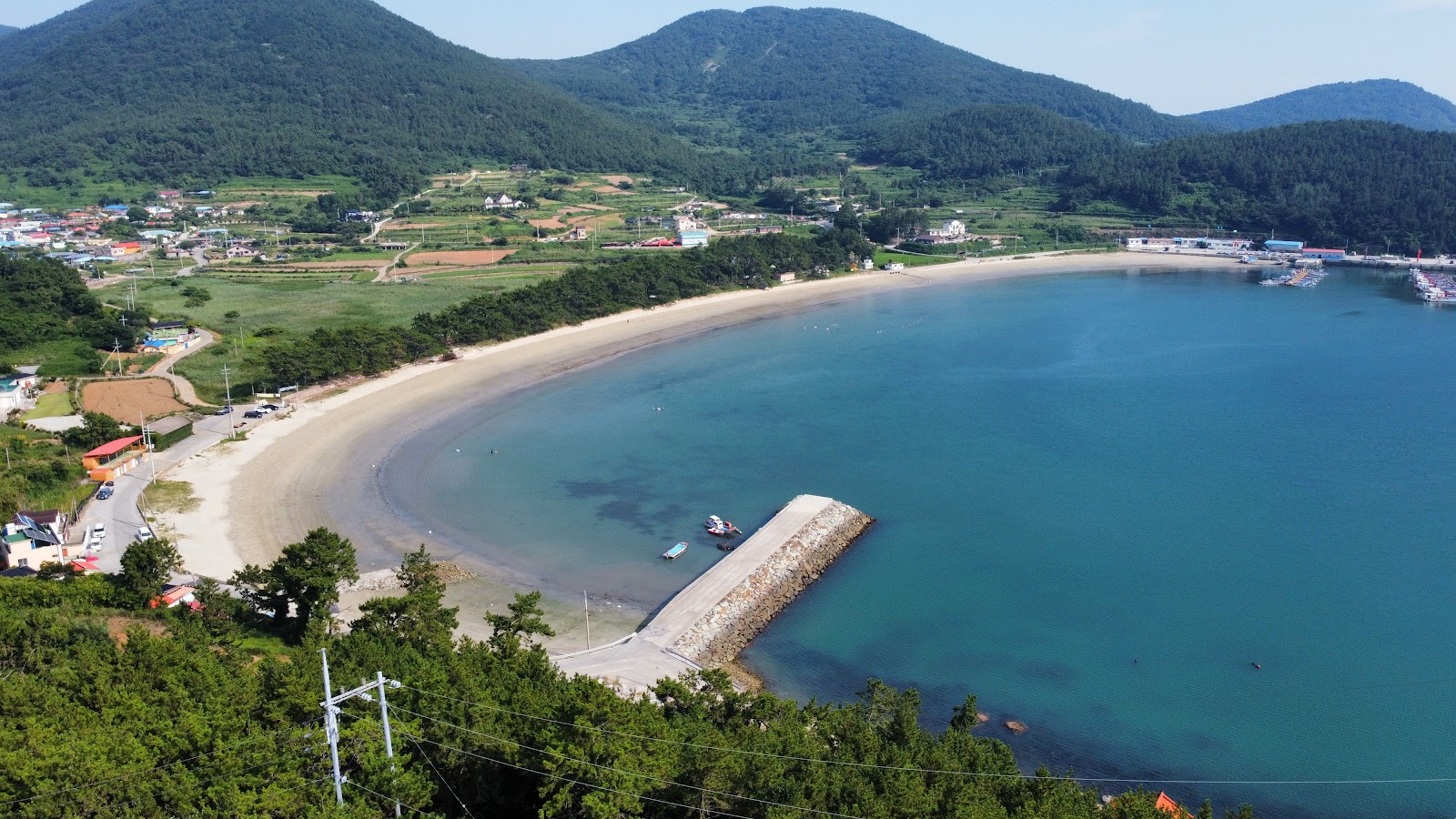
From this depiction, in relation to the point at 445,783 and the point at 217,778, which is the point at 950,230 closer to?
the point at 445,783

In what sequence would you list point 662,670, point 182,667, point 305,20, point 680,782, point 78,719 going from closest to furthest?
point 680,782 < point 78,719 < point 182,667 < point 662,670 < point 305,20

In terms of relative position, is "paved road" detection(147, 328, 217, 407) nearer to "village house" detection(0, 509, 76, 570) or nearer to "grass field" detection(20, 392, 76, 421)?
"grass field" detection(20, 392, 76, 421)

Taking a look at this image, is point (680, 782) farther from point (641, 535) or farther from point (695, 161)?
point (695, 161)

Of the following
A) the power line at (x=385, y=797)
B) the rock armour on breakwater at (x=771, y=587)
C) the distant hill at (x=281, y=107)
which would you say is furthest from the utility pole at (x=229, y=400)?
the distant hill at (x=281, y=107)

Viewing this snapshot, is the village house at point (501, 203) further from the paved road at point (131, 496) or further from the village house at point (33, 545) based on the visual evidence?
the village house at point (33, 545)

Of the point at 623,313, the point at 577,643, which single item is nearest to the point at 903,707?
the point at 577,643
